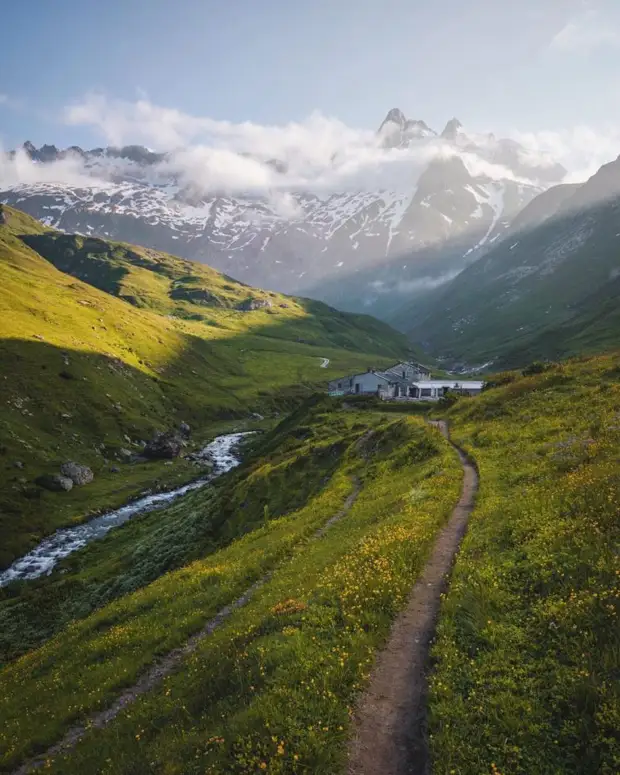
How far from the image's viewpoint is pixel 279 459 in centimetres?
6078

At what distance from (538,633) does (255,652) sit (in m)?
7.72

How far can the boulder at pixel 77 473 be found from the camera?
91000 millimetres

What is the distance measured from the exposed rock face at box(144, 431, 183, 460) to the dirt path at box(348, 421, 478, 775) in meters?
103

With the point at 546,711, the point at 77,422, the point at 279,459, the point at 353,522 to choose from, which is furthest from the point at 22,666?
the point at 77,422

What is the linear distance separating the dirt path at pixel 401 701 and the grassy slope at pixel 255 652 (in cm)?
39

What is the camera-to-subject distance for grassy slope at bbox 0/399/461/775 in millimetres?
10516

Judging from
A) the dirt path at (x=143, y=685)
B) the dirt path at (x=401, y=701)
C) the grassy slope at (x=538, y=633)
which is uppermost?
the grassy slope at (x=538, y=633)

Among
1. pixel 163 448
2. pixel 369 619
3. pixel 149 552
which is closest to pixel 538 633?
pixel 369 619

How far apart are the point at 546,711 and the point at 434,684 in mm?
2402

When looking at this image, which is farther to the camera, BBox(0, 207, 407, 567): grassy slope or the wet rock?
the wet rock

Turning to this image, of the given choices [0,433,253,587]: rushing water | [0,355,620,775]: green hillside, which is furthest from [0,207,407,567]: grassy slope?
[0,355,620,775]: green hillside

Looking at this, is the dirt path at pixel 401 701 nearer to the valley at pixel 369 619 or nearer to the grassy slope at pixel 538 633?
the valley at pixel 369 619

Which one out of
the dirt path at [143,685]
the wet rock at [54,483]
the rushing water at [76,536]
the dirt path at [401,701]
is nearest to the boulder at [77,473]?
the wet rock at [54,483]

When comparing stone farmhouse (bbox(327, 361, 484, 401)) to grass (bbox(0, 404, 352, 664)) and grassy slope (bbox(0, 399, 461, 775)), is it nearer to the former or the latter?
grass (bbox(0, 404, 352, 664))
